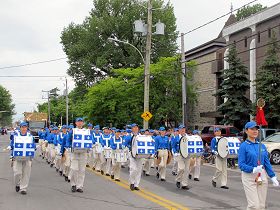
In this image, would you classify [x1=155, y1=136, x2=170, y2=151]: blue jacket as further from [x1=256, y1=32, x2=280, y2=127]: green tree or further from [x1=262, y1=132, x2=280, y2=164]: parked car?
[x1=256, y1=32, x2=280, y2=127]: green tree

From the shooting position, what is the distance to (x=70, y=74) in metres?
56.4

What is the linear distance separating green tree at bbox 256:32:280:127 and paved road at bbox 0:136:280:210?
1582cm

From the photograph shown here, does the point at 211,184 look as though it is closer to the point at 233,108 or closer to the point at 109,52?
the point at 233,108

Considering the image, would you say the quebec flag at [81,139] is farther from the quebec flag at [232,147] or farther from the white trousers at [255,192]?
the white trousers at [255,192]

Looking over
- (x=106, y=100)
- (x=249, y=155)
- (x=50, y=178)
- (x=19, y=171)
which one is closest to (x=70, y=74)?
(x=106, y=100)

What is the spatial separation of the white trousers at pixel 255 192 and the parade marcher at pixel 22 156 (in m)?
6.95

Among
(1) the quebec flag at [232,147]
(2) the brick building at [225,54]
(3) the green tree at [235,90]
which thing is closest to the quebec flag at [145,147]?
(1) the quebec flag at [232,147]

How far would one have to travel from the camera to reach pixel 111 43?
176 ft

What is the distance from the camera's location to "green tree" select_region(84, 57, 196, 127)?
39094mm

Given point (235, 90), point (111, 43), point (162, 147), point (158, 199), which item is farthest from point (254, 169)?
point (111, 43)

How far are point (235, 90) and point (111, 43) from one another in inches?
871

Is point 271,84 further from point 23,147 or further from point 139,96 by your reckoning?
point 23,147

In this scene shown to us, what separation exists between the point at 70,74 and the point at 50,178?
4057 cm

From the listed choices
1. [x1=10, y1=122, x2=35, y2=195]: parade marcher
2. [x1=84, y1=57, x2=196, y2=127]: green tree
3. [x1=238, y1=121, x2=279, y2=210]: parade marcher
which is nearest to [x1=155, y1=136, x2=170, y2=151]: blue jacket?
[x1=10, y1=122, x2=35, y2=195]: parade marcher
